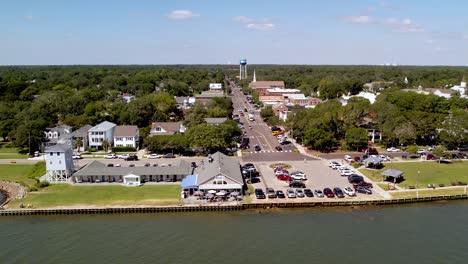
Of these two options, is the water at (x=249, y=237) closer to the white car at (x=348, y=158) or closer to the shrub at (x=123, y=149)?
the white car at (x=348, y=158)

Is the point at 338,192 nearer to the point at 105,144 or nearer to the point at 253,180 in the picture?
the point at 253,180

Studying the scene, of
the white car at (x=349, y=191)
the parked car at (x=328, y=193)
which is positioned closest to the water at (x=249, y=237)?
the parked car at (x=328, y=193)

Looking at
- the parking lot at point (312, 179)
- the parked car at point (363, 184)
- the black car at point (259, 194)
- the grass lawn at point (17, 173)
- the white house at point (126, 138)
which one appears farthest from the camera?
the white house at point (126, 138)

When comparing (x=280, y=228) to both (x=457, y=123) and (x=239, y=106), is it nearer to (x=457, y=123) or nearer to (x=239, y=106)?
(x=457, y=123)

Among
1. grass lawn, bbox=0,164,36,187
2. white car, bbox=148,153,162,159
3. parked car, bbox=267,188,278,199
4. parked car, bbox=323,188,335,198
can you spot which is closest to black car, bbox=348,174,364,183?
parked car, bbox=323,188,335,198

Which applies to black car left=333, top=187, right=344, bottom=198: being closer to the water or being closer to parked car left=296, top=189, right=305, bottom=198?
the water

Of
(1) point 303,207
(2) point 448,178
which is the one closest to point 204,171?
(1) point 303,207

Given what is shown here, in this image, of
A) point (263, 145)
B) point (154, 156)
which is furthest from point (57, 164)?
point (263, 145)
